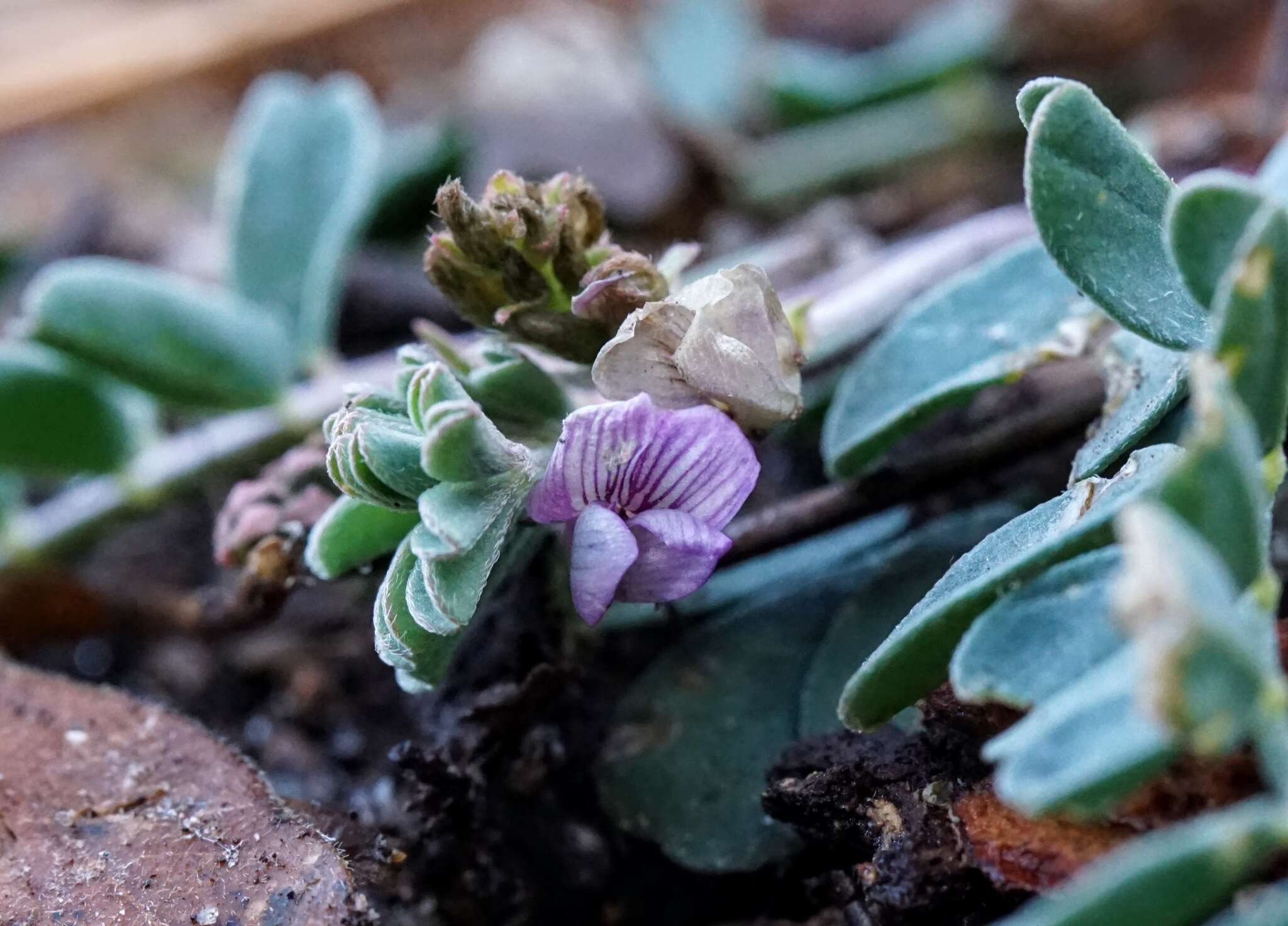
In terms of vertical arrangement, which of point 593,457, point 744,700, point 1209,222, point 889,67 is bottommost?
point 744,700

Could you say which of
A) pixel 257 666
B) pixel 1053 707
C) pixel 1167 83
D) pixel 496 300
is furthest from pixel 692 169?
pixel 1053 707

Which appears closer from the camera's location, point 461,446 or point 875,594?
point 461,446

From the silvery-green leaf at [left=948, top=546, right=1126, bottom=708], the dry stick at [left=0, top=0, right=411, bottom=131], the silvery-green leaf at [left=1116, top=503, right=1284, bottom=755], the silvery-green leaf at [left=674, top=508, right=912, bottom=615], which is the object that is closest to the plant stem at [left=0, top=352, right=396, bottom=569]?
the silvery-green leaf at [left=674, top=508, right=912, bottom=615]

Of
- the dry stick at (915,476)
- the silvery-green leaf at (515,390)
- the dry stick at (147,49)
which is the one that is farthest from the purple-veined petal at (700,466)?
the dry stick at (147,49)

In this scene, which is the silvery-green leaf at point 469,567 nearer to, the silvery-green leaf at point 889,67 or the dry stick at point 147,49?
the silvery-green leaf at point 889,67

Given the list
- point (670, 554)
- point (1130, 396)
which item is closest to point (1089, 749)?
point (670, 554)

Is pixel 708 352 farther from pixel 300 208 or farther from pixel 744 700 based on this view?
pixel 300 208

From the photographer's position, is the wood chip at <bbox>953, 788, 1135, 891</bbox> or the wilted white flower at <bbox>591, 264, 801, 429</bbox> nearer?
the wood chip at <bbox>953, 788, 1135, 891</bbox>

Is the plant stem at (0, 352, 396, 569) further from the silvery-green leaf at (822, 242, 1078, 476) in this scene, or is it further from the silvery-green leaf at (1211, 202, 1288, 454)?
the silvery-green leaf at (1211, 202, 1288, 454)
